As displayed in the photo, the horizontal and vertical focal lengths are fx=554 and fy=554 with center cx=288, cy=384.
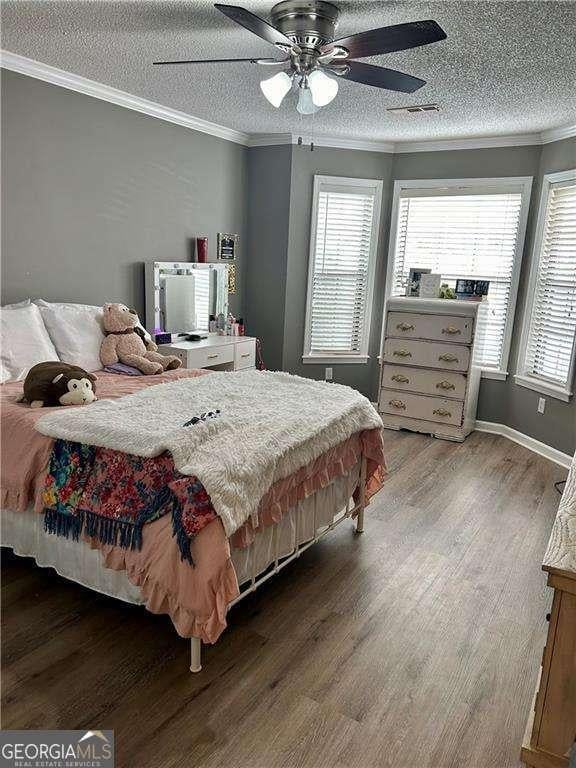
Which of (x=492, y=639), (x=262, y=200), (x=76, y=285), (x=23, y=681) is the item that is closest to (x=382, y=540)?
(x=492, y=639)

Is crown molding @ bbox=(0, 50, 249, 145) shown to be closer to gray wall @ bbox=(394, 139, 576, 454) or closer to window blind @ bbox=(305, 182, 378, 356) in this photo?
window blind @ bbox=(305, 182, 378, 356)

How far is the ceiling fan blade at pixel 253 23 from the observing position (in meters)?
1.91

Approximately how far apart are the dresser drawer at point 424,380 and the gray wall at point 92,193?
6.61 feet

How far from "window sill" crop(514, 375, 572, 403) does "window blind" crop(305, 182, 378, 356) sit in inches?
58.3

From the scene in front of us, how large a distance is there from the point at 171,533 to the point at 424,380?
3390mm

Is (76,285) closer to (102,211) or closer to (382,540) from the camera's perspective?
(102,211)

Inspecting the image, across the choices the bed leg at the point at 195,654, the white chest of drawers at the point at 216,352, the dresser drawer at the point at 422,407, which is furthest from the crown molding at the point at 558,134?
the bed leg at the point at 195,654

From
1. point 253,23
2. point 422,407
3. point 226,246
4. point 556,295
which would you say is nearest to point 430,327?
point 422,407

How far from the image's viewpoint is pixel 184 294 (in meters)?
4.45

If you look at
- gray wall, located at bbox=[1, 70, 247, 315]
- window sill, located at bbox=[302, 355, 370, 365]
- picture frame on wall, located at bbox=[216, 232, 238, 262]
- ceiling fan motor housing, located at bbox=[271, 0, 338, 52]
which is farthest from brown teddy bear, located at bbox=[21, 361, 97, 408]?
window sill, located at bbox=[302, 355, 370, 365]

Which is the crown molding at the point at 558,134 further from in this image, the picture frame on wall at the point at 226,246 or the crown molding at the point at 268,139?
the picture frame on wall at the point at 226,246

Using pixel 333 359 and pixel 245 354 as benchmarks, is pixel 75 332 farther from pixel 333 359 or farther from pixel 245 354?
pixel 333 359

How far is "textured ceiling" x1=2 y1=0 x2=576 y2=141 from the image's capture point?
2.35 meters

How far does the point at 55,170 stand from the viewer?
345 centimetres
